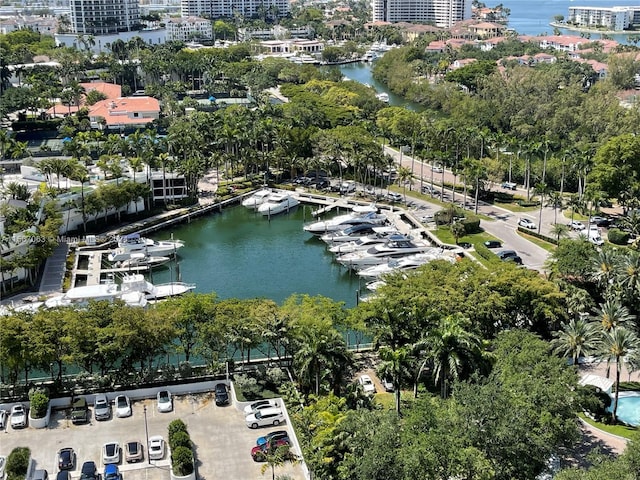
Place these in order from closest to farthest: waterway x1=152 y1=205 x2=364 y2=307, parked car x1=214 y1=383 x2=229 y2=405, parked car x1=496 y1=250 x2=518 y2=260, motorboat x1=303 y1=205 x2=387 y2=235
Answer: parked car x1=214 y1=383 x2=229 y2=405
waterway x1=152 y1=205 x2=364 y2=307
parked car x1=496 y1=250 x2=518 y2=260
motorboat x1=303 y1=205 x2=387 y2=235

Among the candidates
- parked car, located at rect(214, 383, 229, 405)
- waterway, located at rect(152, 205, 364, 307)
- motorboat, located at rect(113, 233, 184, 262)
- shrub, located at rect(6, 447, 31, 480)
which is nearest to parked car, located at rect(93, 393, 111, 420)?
shrub, located at rect(6, 447, 31, 480)

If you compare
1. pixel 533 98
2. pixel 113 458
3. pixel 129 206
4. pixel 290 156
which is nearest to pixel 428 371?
pixel 113 458

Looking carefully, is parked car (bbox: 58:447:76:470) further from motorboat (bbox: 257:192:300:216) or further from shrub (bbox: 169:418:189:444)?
motorboat (bbox: 257:192:300:216)

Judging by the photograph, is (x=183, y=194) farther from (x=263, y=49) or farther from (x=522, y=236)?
(x=263, y=49)

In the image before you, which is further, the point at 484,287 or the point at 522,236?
the point at 522,236

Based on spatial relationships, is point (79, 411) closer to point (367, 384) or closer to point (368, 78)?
point (367, 384)

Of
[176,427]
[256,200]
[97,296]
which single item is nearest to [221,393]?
[176,427]
